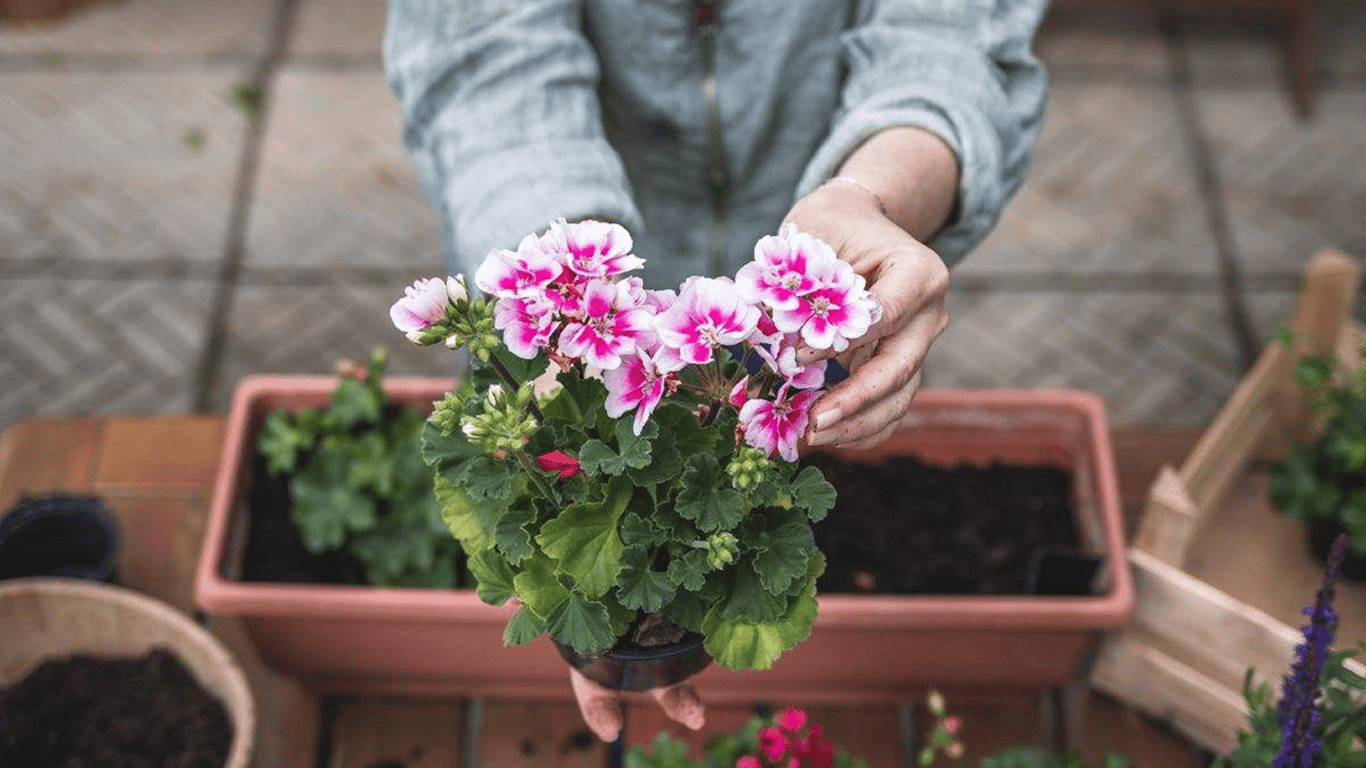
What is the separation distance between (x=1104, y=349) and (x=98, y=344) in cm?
266

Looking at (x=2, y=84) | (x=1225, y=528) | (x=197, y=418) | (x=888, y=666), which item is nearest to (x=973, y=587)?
(x=888, y=666)

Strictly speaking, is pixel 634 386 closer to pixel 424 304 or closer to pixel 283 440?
pixel 424 304

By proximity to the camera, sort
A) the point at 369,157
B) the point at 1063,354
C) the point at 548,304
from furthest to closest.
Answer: the point at 369,157 < the point at 1063,354 < the point at 548,304

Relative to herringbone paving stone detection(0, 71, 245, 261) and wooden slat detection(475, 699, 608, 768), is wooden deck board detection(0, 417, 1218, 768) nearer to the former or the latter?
wooden slat detection(475, 699, 608, 768)

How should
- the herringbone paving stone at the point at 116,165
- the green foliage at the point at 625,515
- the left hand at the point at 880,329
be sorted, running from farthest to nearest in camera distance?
the herringbone paving stone at the point at 116,165 < the left hand at the point at 880,329 < the green foliage at the point at 625,515

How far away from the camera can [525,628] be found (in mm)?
1263

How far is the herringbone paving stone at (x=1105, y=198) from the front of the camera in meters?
3.63

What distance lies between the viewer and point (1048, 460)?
97.8 inches

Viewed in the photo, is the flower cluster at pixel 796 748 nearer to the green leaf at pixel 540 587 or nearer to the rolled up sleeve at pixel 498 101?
the green leaf at pixel 540 587

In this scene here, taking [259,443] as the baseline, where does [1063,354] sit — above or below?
below

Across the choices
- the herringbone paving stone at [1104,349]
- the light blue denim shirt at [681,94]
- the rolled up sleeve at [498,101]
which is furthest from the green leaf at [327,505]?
the herringbone paving stone at [1104,349]

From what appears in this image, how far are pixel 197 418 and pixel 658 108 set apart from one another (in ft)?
4.22

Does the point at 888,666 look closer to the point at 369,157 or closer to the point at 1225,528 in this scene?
the point at 1225,528

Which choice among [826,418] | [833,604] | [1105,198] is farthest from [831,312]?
[1105,198]
